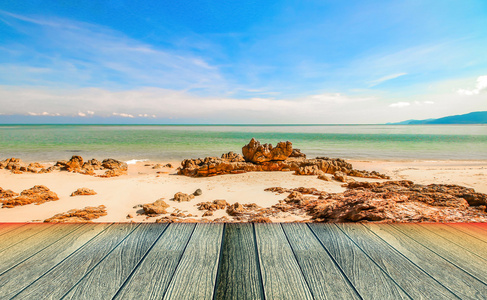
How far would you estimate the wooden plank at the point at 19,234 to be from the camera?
1524mm

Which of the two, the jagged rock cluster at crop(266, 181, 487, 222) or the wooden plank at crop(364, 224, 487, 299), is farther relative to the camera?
the jagged rock cluster at crop(266, 181, 487, 222)

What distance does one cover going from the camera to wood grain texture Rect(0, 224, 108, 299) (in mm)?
1113

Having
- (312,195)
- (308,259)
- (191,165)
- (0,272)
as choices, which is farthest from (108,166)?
(308,259)

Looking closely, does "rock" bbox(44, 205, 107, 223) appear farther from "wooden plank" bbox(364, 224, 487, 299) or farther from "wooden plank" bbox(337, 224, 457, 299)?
"wooden plank" bbox(364, 224, 487, 299)

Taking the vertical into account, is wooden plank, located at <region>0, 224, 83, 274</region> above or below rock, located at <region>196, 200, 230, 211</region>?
above

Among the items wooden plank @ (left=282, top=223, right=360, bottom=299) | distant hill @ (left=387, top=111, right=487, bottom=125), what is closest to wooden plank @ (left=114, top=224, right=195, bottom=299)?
wooden plank @ (left=282, top=223, right=360, bottom=299)

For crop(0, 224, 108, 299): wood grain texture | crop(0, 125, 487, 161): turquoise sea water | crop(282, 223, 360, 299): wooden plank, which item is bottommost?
crop(0, 125, 487, 161): turquoise sea water

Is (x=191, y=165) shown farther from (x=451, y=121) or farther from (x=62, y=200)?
(x=451, y=121)

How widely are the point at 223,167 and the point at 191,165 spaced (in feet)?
5.10

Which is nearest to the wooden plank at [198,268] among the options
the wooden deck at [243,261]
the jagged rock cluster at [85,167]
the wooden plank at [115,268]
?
the wooden deck at [243,261]

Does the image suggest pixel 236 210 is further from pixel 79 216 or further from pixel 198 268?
pixel 198 268

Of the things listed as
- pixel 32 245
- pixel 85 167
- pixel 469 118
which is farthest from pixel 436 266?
pixel 469 118

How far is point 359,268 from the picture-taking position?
4.17 ft

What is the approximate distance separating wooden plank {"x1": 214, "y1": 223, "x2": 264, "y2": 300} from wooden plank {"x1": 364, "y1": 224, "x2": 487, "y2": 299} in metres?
0.93
